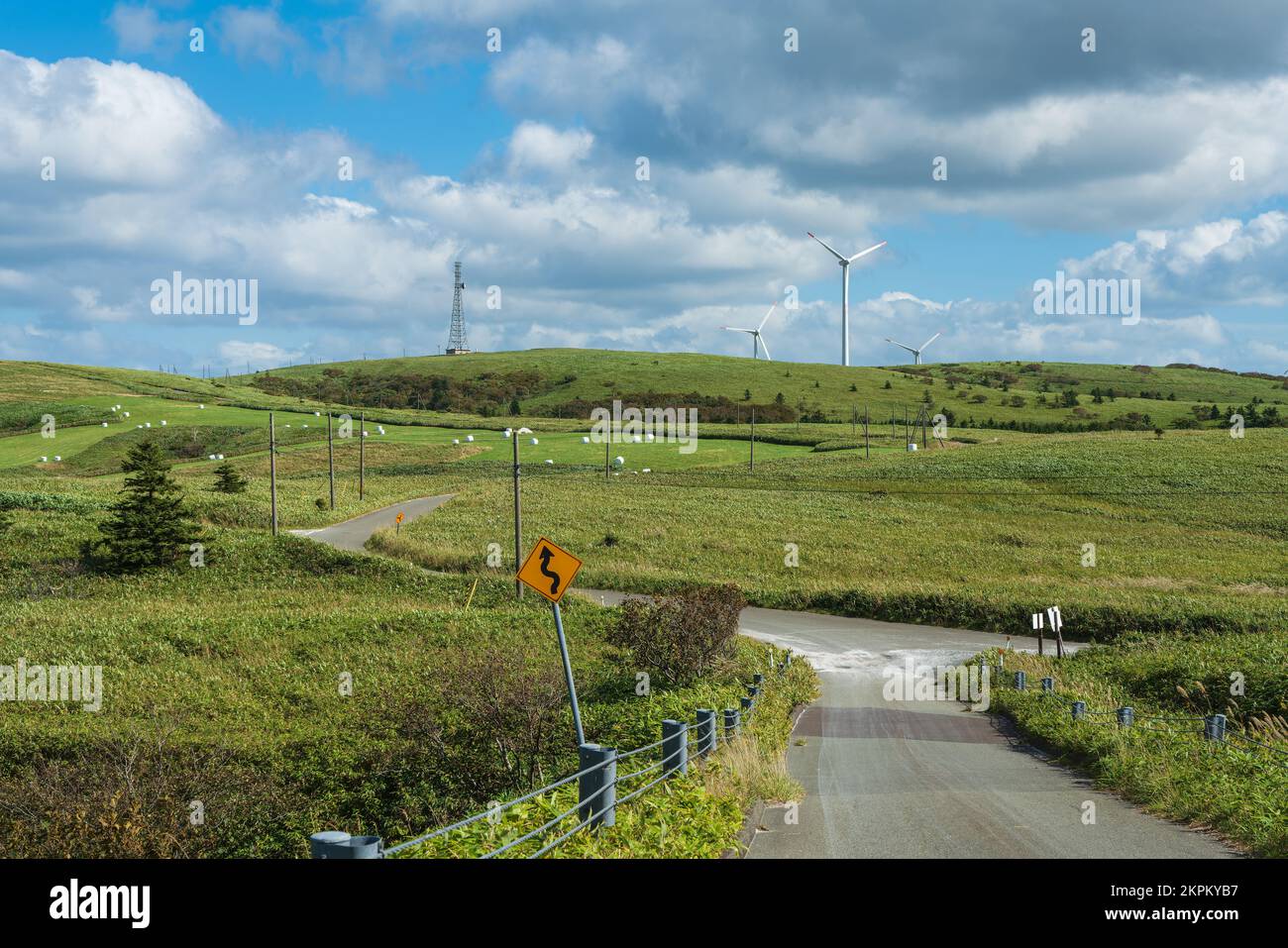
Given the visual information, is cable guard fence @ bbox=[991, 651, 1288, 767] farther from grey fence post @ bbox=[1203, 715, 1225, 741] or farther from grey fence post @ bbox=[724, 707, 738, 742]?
grey fence post @ bbox=[724, 707, 738, 742]

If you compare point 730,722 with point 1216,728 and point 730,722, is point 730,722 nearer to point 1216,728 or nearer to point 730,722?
point 730,722

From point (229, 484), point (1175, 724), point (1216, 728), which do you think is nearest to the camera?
point (1216, 728)

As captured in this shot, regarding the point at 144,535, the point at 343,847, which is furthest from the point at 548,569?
the point at 144,535

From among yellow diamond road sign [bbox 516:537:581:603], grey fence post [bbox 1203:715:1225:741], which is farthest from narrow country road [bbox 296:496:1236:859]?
yellow diamond road sign [bbox 516:537:581:603]

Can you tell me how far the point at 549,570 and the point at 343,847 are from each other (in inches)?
279

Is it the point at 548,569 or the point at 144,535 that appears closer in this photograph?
the point at 548,569

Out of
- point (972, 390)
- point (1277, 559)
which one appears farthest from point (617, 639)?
point (972, 390)

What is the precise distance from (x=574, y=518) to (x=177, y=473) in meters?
46.1

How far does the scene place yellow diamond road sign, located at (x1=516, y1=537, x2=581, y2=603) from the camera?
13.1 m

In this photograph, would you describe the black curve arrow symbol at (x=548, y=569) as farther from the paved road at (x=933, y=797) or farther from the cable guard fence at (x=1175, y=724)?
the cable guard fence at (x=1175, y=724)

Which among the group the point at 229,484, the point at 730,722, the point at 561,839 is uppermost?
the point at 229,484

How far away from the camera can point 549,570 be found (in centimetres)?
1333

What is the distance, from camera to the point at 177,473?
96188 mm

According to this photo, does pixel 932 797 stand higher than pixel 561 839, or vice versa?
pixel 561 839
